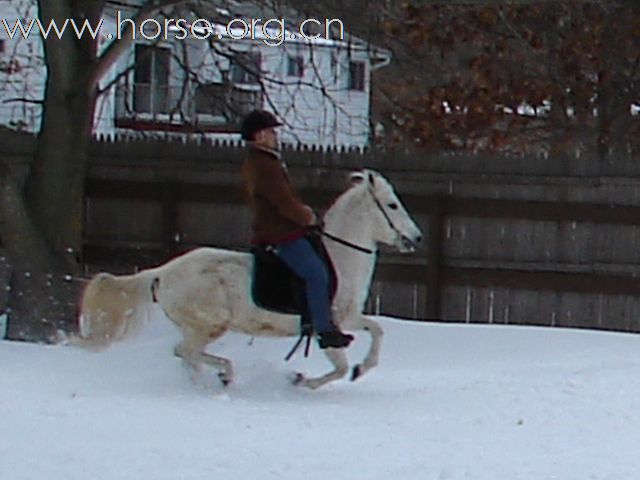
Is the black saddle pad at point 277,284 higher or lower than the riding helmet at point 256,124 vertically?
lower

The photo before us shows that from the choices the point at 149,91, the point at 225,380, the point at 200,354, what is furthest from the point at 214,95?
the point at 149,91

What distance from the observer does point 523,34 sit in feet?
51.2

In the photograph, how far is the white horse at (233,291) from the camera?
880 cm

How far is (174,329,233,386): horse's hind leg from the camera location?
8.89 metres

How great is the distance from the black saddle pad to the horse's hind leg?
19.3 inches

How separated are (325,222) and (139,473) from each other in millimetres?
3072

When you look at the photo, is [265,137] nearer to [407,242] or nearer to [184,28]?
[407,242]

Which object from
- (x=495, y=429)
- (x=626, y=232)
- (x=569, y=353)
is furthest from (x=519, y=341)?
(x=495, y=429)

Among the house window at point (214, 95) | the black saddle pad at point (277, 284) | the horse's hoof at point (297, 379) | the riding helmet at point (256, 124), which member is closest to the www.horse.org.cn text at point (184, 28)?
the house window at point (214, 95)

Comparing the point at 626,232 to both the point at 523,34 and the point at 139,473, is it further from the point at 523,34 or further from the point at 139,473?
the point at 139,473

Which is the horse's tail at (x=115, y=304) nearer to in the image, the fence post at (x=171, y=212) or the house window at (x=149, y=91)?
the fence post at (x=171, y=212)

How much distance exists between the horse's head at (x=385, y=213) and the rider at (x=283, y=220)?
61 cm

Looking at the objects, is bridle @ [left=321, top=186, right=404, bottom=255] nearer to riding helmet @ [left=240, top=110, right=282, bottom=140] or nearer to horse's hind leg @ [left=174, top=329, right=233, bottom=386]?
riding helmet @ [left=240, top=110, right=282, bottom=140]

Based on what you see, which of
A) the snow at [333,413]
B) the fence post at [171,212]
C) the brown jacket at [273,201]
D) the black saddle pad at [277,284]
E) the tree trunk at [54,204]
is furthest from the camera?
the fence post at [171,212]
